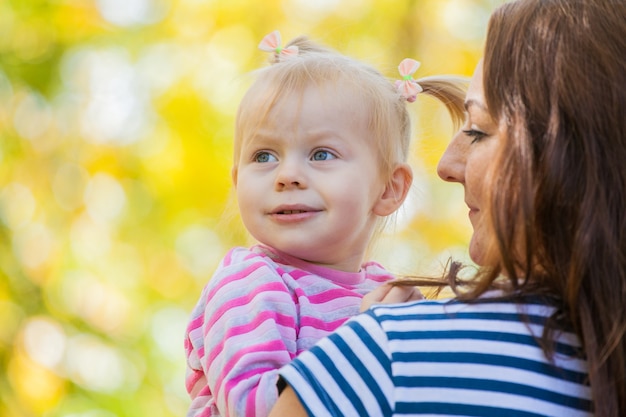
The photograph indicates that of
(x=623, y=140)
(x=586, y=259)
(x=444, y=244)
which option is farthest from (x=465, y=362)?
(x=444, y=244)

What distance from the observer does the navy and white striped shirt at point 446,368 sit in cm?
121

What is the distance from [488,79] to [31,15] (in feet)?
21.1

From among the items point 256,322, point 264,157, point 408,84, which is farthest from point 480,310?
point 408,84

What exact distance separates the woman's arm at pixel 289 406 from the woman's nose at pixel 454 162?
0.61 m

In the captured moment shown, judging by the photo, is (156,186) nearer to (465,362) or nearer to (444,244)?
(444,244)

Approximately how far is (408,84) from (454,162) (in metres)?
0.38

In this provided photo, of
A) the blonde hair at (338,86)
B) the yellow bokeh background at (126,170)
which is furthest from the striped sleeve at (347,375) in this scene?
the yellow bokeh background at (126,170)

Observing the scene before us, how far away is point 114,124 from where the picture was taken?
7.41m

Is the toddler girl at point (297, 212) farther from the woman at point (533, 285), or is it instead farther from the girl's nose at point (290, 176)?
the woman at point (533, 285)

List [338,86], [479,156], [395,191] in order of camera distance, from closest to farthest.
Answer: [479,156], [338,86], [395,191]

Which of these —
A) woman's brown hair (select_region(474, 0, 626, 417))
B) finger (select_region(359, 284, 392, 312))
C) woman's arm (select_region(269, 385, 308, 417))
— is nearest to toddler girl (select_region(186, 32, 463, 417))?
finger (select_region(359, 284, 392, 312))

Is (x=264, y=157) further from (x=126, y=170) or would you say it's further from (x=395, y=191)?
(x=126, y=170)

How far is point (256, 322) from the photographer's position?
155cm

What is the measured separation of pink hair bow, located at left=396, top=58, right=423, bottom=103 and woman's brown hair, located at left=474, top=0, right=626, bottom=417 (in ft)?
2.07
